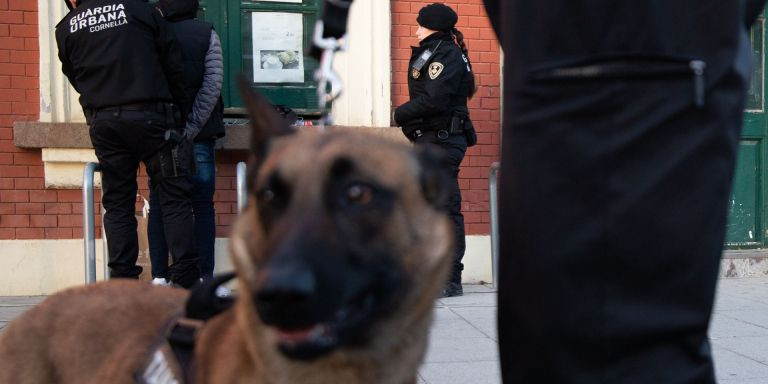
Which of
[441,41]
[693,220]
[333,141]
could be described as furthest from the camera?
[441,41]

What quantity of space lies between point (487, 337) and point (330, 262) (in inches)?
119

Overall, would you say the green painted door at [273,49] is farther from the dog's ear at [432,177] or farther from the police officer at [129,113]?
the dog's ear at [432,177]

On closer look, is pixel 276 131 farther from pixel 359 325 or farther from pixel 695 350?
pixel 695 350

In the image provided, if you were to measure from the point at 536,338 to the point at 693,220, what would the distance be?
0.38 metres

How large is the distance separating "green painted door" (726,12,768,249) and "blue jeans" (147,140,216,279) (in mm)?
5046

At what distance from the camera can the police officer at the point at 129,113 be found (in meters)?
4.57

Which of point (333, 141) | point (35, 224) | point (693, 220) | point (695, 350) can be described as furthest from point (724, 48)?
point (35, 224)

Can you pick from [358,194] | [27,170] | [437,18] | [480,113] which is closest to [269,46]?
[437,18]

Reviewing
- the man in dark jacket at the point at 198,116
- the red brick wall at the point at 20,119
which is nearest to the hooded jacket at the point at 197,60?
the man in dark jacket at the point at 198,116

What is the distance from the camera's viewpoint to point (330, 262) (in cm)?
144

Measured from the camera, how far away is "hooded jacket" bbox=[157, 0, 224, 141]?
499 cm

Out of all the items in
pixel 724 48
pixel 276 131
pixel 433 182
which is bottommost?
pixel 433 182

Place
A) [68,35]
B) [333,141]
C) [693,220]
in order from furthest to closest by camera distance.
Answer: [68,35] < [333,141] < [693,220]

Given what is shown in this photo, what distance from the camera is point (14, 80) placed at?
570cm
